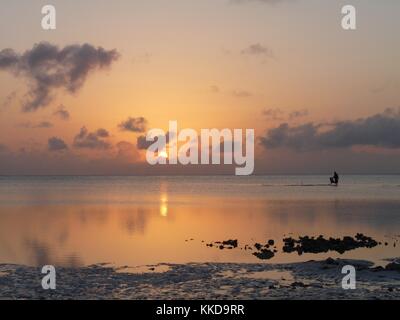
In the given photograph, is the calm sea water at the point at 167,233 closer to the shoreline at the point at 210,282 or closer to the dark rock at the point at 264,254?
the dark rock at the point at 264,254

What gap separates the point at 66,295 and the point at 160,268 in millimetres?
7414

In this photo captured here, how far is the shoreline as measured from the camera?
70.3ft

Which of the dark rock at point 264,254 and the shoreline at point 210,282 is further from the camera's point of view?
the dark rock at point 264,254

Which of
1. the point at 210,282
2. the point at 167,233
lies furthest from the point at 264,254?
the point at 167,233

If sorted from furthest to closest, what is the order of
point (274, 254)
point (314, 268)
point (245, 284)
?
point (274, 254), point (314, 268), point (245, 284)

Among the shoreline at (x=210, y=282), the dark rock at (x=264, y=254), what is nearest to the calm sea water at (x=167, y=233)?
the dark rock at (x=264, y=254)

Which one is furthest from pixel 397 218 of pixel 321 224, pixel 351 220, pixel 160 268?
pixel 160 268

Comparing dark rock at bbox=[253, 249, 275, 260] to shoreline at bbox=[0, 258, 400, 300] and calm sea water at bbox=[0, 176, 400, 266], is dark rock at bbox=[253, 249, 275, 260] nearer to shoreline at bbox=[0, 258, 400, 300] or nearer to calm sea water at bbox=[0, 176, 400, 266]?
calm sea water at bbox=[0, 176, 400, 266]

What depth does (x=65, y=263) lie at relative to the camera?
2969cm

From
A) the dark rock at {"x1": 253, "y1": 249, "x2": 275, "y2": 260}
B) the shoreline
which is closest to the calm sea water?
the dark rock at {"x1": 253, "y1": 249, "x2": 275, "y2": 260}

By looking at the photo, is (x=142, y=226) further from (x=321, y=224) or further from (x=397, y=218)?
(x=397, y=218)

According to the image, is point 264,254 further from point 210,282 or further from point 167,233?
point 167,233

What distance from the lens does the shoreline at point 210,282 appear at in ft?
70.3
